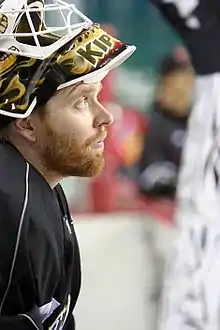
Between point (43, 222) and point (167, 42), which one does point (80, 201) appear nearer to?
point (167, 42)

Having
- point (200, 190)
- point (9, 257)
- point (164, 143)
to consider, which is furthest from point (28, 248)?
point (164, 143)

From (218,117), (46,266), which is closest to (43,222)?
(46,266)

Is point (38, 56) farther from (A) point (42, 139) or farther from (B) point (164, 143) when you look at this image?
(B) point (164, 143)

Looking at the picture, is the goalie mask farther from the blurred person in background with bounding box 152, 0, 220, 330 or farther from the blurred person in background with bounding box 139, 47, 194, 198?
the blurred person in background with bounding box 139, 47, 194, 198

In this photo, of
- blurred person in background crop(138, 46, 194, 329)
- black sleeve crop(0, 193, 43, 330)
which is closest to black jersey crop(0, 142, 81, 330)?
black sleeve crop(0, 193, 43, 330)

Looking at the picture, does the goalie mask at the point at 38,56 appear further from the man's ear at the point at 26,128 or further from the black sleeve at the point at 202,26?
the black sleeve at the point at 202,26

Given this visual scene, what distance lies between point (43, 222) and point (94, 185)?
1.21 m

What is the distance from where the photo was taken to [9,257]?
79 centimetres

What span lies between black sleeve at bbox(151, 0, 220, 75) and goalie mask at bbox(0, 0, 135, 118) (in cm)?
87

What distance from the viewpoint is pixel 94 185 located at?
201cm

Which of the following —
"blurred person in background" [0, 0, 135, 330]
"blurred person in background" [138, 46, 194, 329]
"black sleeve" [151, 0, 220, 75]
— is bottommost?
"blurred person in background" [138, 46, 194, 329]

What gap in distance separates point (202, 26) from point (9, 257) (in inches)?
39.4

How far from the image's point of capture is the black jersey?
30.9 inches

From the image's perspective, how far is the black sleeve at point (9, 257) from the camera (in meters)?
0.78
